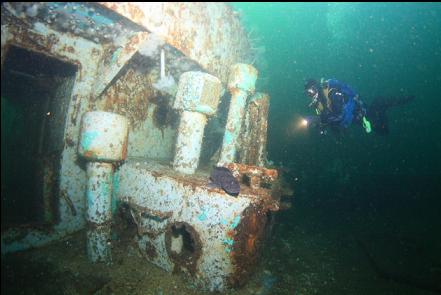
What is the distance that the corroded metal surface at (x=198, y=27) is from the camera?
3328mm

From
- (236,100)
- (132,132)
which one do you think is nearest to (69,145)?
(132,132)

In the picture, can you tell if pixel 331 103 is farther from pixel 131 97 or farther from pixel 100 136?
pixel 100 136

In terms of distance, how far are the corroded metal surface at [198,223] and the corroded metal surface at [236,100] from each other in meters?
1.12

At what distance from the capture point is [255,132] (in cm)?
526

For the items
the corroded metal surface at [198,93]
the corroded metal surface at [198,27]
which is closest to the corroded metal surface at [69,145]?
the corroded metal surface at [198,27]

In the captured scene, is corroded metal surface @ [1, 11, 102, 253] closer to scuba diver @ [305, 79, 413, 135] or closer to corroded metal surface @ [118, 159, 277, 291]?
corroded metal surface @ [118, 159, 277, 291]

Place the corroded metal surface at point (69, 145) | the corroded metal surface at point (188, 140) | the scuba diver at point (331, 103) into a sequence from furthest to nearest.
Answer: the scuba diver at point (331, 103) → the corroded metal surface at point (188, 140) → the corroded metal surface at point (69, 145)

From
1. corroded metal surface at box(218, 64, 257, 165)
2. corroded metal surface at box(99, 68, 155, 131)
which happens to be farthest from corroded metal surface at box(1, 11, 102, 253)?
corroded metal surface at box(218, 64, 257, 165)

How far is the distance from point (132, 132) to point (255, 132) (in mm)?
2462

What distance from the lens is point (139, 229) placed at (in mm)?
4176

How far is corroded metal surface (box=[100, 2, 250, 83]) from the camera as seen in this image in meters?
3.33

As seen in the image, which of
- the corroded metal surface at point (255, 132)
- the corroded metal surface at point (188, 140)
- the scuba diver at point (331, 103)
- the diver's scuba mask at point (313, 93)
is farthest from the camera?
the diver's scuba mask at point (313, 93)

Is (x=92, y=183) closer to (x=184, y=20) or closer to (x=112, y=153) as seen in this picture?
(x=112, y=153)

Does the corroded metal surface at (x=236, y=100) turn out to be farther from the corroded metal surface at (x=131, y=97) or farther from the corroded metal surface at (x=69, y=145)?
the corroded metal surface at (x=69, y=145)
